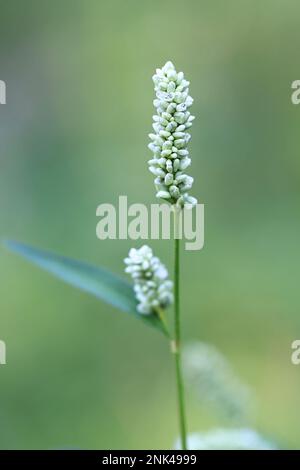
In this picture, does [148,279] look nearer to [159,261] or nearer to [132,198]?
[159,261]

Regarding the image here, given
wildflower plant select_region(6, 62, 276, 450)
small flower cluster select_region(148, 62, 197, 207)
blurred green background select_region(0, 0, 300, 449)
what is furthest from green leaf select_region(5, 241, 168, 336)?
blurred green background select_region(0, 0, 300, 449)

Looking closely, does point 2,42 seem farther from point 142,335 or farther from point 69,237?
point 142,335

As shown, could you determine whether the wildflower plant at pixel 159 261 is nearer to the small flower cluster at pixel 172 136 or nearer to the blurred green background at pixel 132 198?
the small flower cluster at pixel 172 136

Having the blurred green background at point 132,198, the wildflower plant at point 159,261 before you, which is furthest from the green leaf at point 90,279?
the blurred green background at point 132,198

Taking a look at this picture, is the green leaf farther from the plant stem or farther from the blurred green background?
the blurred green background
